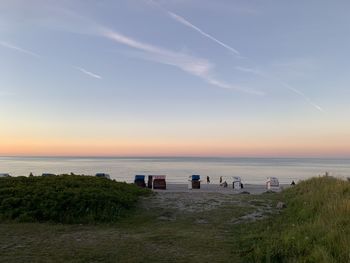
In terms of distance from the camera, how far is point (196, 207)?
1359cm

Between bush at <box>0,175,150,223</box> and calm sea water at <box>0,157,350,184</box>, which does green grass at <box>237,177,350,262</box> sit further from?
calm sea water at <box>0,157,350,184</box>

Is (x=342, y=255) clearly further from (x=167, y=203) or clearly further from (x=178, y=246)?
(x=167, y=203)

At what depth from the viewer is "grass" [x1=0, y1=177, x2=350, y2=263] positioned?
7.90 metres

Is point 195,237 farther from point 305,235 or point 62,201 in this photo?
point 62,201

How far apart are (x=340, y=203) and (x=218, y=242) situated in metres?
3.59

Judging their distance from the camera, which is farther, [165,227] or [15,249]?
[165,227]

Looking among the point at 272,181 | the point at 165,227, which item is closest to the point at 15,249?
the point at 165,227

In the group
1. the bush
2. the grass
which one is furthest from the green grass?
the bush

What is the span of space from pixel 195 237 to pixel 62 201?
4518 millimetres

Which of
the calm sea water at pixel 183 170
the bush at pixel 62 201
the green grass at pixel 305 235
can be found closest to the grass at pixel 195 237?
the green grass at pixel 305 235

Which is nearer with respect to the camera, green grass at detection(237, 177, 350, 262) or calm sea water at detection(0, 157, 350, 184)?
green grass at detection(237, 177, 350, 262)

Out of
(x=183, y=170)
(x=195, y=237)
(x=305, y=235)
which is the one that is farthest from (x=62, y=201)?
(x=183, y=170)

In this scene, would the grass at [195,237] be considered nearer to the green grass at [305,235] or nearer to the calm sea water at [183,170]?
the green grass at [305,235]

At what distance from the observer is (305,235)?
851 cm
